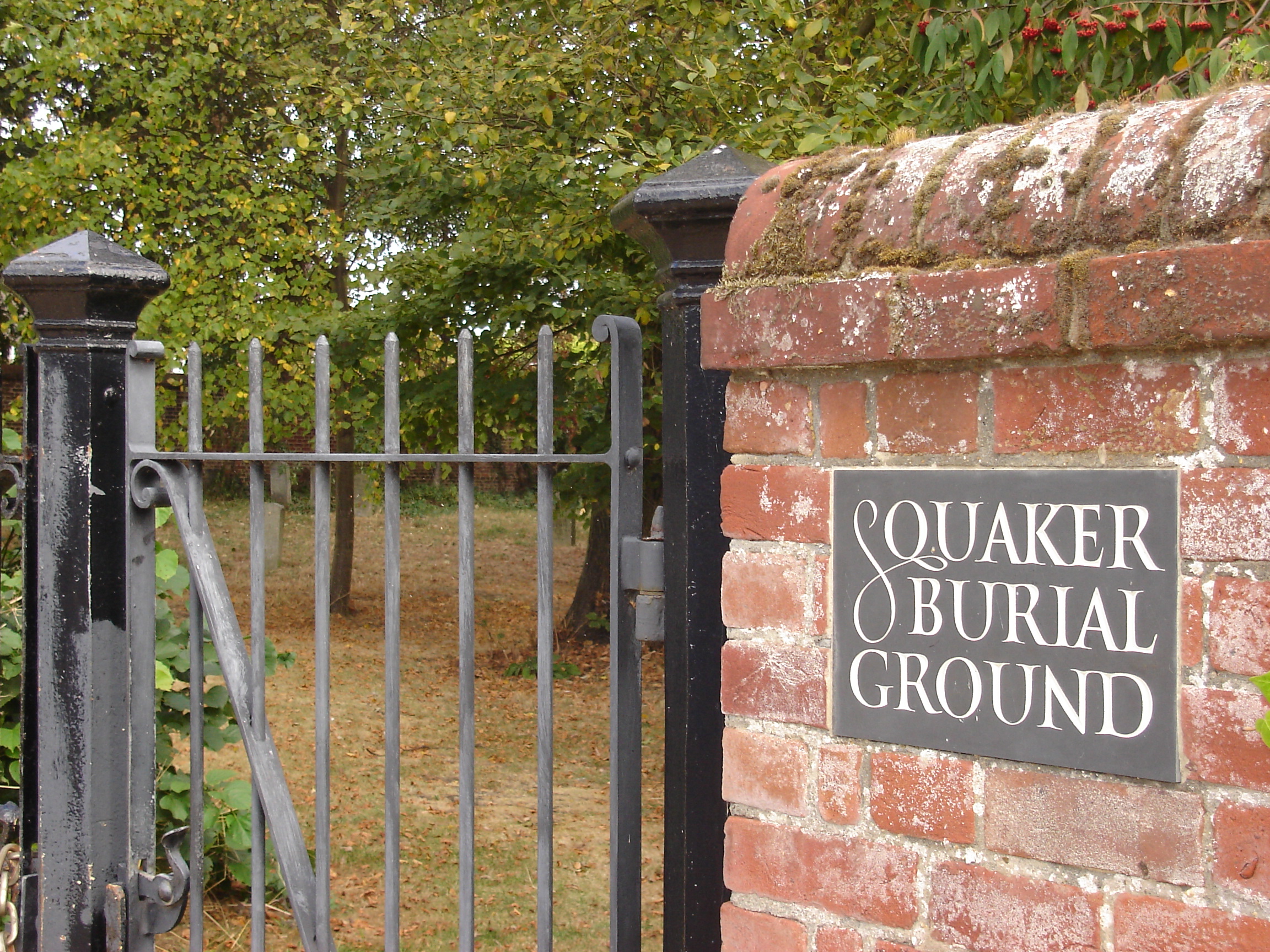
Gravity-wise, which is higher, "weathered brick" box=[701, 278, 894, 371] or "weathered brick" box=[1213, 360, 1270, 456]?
"weathered brick" box=[701, 278, 894, 371]

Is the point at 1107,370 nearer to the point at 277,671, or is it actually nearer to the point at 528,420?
the point at 528,420

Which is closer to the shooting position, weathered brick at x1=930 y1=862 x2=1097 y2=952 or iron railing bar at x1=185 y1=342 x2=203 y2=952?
weathered brick at x1=930 y1=862 x2=1097 y2=952

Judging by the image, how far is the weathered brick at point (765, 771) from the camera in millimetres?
1394

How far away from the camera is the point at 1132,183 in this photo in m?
1.15

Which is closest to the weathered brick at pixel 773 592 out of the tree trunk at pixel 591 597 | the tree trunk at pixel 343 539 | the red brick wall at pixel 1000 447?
the red brick wall at pixel 1000 447

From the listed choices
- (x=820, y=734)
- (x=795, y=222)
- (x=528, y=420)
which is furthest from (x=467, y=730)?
(x=528, y=420)

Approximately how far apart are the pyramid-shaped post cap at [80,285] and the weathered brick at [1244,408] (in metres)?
1.75

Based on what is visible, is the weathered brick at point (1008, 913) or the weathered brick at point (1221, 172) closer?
the weathered brick at point (1221, 172)

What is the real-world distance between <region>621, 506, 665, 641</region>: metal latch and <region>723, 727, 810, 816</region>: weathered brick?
22cm

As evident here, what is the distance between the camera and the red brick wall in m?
1.11

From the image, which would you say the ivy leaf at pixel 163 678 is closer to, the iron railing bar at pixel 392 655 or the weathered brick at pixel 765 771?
the iron railing bar at pixel 392 655

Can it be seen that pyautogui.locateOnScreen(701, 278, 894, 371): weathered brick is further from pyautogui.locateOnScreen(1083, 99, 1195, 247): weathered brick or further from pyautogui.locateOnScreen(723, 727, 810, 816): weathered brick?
pyautogui.locateOnScreen(723, 727, 810, 816): weathered brick

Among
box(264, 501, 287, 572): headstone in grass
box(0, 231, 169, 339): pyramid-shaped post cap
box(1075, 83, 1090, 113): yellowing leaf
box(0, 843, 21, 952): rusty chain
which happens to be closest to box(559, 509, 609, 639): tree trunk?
box(264, 501, 287, 572): headstone in grass

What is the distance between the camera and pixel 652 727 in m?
7.34
